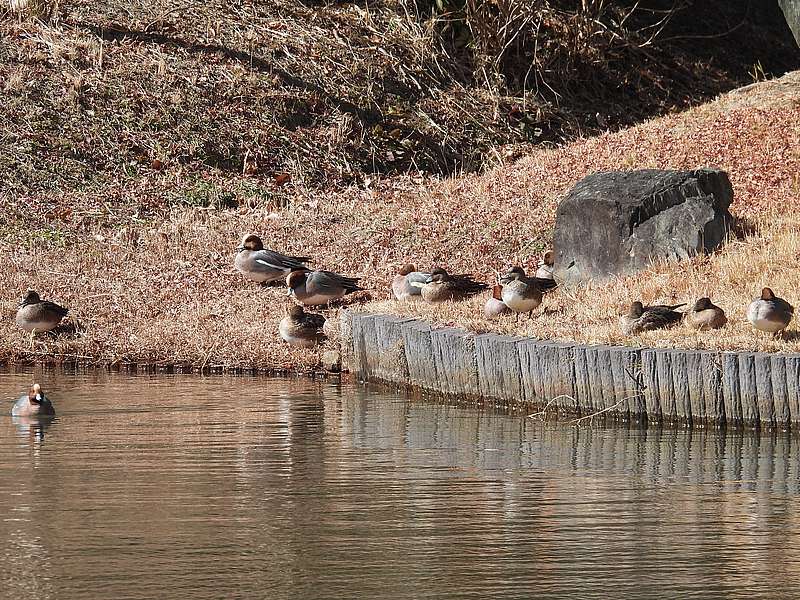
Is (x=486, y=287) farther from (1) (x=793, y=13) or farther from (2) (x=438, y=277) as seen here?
(1) (x=793, y=13)

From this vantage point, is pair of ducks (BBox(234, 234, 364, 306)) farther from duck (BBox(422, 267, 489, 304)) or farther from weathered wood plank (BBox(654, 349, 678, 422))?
weathered wood plank (BBox(654, 349, 678, 422))

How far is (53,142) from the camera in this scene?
2188 cm

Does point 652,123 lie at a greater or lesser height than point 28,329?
greater

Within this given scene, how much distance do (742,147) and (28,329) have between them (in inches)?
359

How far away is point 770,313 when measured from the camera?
10.8 m

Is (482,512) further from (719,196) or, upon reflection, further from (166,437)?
(719,196)

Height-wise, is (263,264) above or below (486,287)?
above

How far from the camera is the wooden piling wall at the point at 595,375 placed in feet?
33.3

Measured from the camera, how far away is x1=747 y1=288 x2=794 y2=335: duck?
35.6 ft

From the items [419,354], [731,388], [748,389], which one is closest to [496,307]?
[419,354]

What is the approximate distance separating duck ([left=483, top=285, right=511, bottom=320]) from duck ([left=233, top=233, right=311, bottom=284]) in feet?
10.6

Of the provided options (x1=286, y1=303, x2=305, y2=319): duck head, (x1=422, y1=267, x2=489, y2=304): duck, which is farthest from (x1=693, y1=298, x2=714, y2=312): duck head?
(x1=286, y1=303, x2=305, y2=319): duck head

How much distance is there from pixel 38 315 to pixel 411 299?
362 cm

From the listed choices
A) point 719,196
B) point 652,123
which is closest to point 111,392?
point 719,196
